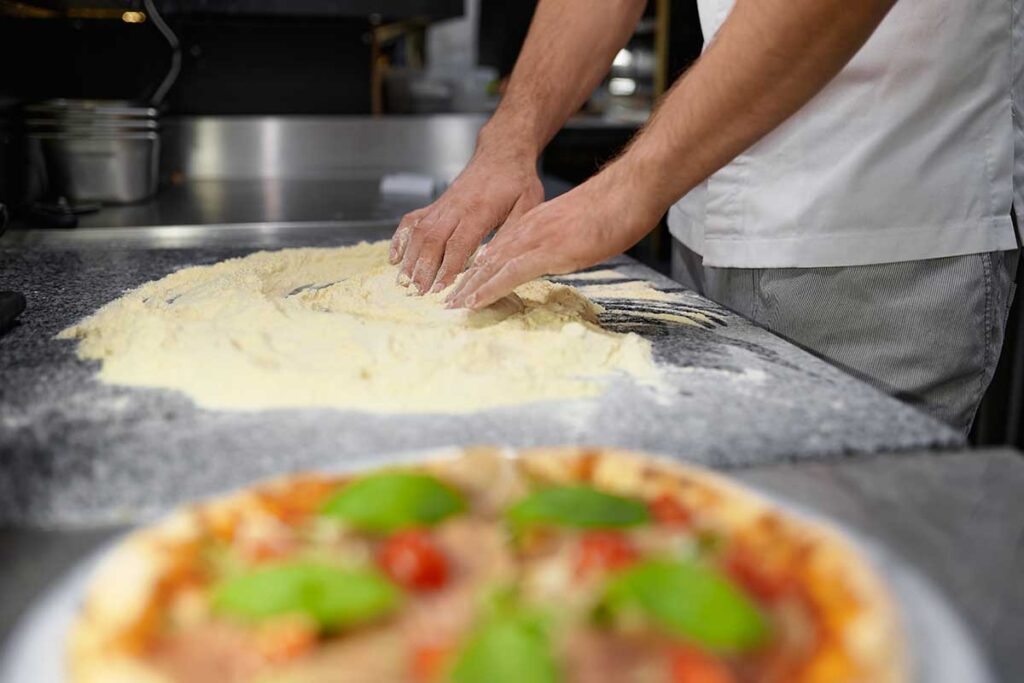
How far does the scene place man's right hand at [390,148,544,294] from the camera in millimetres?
1437

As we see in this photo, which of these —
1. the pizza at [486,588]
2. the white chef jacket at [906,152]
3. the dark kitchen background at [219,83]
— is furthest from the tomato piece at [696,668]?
the dark kitchen background at [219,83]

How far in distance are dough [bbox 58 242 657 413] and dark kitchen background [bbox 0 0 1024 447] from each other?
905mm

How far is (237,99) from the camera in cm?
325

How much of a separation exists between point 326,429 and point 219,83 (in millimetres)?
2653

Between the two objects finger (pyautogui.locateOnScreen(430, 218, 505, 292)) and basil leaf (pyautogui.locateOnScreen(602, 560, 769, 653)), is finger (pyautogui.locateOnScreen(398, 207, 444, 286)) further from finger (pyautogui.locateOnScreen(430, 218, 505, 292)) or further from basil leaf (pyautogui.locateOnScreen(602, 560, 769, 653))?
basil leaf (pyautogui.locateOnScreen(602, 560, 769, 653))

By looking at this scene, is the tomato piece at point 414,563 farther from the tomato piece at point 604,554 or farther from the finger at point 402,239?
the finger at point 402,239

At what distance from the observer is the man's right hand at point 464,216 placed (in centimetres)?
144

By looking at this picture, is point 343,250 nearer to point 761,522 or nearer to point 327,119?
point 761,522

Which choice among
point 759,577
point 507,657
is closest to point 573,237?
point 759,577

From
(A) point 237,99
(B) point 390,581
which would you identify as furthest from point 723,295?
(A) point 237,99

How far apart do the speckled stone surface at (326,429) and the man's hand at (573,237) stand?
16 cm

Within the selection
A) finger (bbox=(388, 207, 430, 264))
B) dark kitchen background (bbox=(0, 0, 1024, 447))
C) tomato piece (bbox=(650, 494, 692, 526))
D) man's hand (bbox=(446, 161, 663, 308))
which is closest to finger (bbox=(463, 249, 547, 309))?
man's hand (bbox=(446, 161, 663, 308))

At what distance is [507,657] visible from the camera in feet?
1.48

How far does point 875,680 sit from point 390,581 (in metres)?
0.27
